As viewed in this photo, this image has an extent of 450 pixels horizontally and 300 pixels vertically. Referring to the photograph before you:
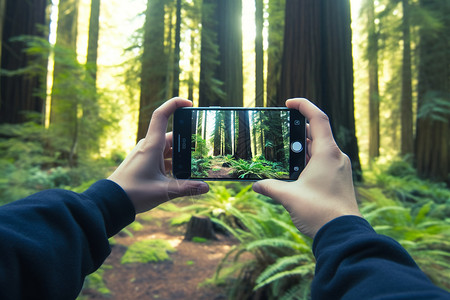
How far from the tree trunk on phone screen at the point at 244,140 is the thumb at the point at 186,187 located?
0.22 metres

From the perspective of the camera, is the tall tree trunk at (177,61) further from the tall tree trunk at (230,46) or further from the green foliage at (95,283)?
the green foliage at (95,283)

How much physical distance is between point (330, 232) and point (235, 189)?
365 centimetres

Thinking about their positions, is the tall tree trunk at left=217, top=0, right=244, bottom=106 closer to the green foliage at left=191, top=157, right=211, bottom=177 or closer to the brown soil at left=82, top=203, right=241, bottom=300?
the green foliage at left=191, top=157, right=211, bottom=177

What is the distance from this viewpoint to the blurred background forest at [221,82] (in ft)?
6.44

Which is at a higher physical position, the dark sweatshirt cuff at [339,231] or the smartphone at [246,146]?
the smartphone at [246,146]

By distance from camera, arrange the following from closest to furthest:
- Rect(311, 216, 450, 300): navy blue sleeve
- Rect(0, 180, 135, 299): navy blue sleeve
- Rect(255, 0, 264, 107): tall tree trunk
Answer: Rect(311, 216, 450, 300): navy blue sleeve < Rect(0, 180, 135, 299): navy blue sleeve < Rect(255, 0, 264, 107): tall tree trunk

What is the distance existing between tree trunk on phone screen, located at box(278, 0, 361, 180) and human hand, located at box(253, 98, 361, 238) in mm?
929

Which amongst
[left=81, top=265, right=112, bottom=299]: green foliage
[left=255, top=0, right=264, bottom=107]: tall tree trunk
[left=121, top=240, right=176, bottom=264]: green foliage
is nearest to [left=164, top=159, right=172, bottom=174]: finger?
[left=255, top=0, right=264, bottom=107]: tall tree trunk

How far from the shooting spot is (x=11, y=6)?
5.13 meters

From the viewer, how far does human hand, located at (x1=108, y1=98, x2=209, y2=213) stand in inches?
44.6

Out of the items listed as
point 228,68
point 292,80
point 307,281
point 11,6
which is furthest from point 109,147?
point 11,6

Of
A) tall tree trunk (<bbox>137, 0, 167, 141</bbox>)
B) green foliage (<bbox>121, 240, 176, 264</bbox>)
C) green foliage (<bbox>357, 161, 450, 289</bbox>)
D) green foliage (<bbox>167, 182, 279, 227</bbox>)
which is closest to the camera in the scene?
tall tree trunk (<bbox>137, 0, 167, 141</bbox>)

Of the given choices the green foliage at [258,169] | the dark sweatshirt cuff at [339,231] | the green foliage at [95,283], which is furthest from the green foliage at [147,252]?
the dark sweatshirt cuff at [339,231]

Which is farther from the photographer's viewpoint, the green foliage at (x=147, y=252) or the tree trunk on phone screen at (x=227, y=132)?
the green foliage at (x=147, y=252)
